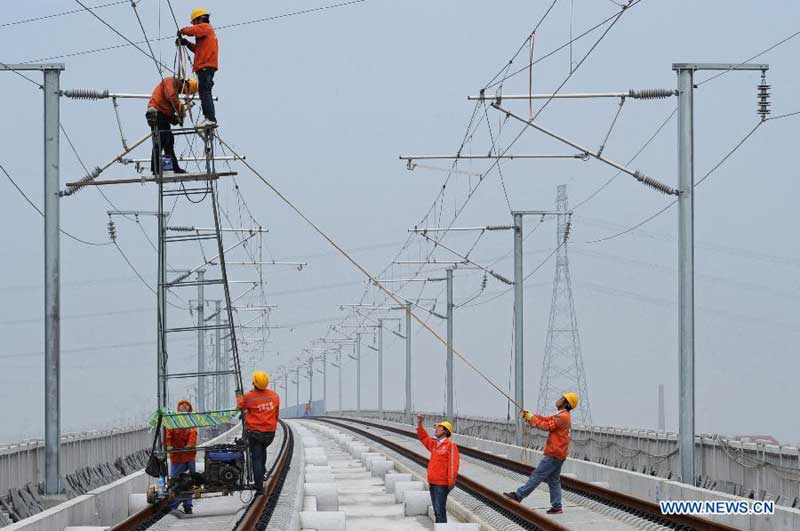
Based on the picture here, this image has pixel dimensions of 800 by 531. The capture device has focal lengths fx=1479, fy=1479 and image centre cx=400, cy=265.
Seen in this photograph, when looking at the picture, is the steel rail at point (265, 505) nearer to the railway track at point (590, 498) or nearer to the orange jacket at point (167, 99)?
the railway track at point (590, 498)

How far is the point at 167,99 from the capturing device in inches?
741

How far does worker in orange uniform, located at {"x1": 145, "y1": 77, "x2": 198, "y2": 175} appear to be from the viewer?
18.6 meters

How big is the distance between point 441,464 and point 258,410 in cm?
265

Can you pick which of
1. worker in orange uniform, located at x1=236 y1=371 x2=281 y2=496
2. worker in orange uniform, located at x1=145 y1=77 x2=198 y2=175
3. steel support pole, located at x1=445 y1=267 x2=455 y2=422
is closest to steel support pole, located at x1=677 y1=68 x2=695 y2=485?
worker in orange uniform, located at x1=236 y1=371 x2=281 y2=496

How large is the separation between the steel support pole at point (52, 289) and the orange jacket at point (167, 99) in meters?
6.48

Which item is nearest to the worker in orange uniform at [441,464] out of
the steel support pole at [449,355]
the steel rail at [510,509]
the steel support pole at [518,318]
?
the steel rail at [510,509]

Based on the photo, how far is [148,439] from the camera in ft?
136

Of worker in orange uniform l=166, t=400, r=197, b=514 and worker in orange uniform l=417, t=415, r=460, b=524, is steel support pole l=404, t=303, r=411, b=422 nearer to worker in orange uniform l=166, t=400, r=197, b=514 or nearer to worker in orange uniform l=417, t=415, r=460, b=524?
worker in orange uniform l=166, t=400, r=197, b=514

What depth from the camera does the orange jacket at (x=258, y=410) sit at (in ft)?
67.2

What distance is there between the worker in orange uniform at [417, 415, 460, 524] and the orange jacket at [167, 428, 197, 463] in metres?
3.42

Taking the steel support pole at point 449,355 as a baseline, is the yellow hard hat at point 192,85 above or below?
above

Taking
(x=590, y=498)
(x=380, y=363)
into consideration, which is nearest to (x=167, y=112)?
(x=590, y=498)

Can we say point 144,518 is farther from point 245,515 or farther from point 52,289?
point 52,289

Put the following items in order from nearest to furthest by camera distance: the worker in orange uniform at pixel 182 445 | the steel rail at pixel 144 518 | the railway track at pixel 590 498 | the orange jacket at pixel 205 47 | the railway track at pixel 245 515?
the orange jacket at pixel 205 47 → the railway track at pixel 590 498 → the railway track at pixel 245 515 → the steel rail at pixel 144 518 → the worker in orange uniform at pixel 182 445
